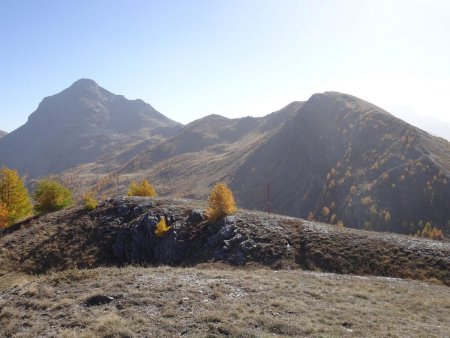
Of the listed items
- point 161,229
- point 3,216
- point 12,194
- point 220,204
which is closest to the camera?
point 161,229

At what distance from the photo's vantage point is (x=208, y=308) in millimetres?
18547

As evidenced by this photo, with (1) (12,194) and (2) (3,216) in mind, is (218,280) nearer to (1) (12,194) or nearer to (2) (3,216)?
(2) (3,216)

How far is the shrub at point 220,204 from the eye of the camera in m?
50.8

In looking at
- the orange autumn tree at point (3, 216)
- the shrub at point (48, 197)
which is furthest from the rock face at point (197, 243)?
the shrub at point (48, 197)

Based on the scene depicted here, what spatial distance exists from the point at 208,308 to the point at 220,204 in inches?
1280

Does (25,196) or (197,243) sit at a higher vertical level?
(25,196)

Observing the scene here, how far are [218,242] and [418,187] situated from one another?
92075mm

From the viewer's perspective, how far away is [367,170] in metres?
138

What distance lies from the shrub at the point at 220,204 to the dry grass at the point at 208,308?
2406cm

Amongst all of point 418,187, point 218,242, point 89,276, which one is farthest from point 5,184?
point 418,187

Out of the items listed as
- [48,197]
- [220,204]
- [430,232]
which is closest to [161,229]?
[220,204]

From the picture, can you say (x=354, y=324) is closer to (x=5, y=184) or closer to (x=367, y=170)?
(x=5, y=184)

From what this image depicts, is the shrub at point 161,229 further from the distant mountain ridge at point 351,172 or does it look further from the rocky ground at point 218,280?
the distant mountain ridge at point 351,172

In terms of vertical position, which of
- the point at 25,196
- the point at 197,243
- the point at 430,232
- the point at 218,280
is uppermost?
the point at 25,196
